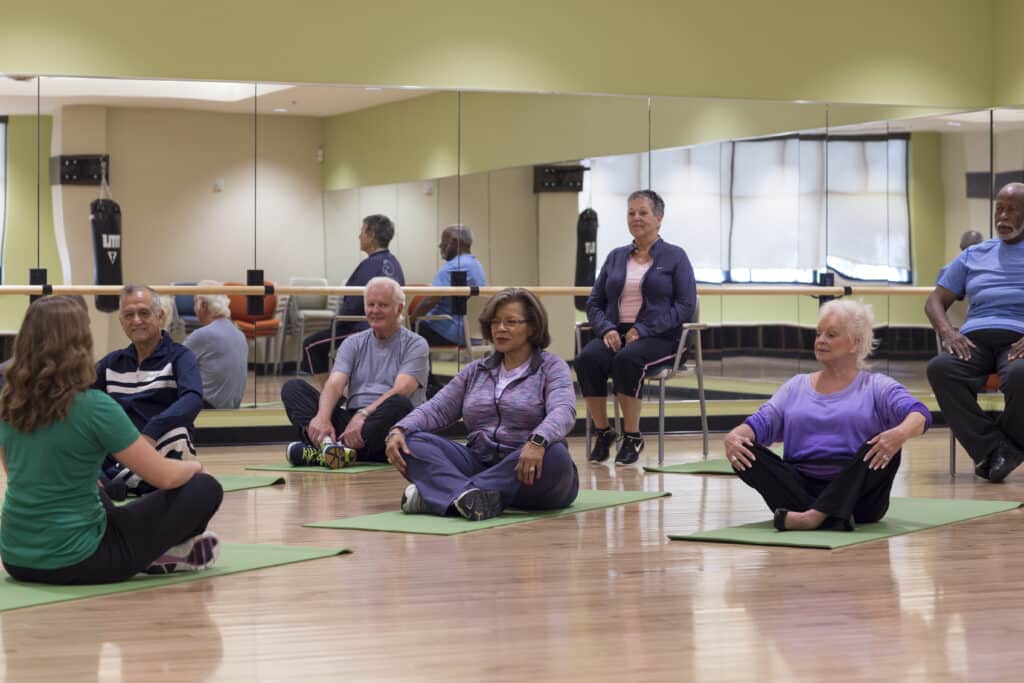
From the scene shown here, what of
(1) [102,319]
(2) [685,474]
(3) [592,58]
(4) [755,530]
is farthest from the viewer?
(3) [592,58]

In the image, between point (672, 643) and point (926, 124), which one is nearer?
point (672, 643)

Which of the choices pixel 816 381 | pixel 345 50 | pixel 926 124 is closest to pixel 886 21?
pixel 926 124

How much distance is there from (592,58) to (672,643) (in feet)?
17.5

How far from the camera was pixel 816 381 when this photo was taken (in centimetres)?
448

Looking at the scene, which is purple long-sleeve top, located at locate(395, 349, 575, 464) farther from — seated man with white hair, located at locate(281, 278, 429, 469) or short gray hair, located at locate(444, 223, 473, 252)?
short gray hair, located at locate(444, 223, 473, 252)

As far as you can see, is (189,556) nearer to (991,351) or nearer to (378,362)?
(378,362)

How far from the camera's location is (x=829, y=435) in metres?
4.38

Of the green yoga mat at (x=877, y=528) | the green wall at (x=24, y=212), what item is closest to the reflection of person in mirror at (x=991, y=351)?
the green yoga mat at (x=877, y=528)

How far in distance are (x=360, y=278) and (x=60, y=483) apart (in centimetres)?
413

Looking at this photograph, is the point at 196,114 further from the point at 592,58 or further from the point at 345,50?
the point at 592,58

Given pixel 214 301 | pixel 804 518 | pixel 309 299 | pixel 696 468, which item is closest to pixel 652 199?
pixel 696 468

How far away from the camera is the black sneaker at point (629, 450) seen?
6465mm

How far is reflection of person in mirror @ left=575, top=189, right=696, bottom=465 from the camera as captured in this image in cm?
647

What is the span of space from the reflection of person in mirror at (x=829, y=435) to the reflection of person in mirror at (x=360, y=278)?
3.31m
